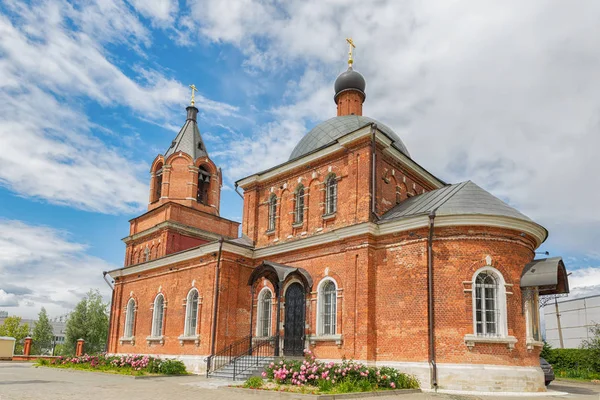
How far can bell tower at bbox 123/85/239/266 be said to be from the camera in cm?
2417

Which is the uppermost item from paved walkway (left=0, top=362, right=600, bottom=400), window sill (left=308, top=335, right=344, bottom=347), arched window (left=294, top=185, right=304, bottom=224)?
arched window (left=294, top=185, right=304, bottom=224)

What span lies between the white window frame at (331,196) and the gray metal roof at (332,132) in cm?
231

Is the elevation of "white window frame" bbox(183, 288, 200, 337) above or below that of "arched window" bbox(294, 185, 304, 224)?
below

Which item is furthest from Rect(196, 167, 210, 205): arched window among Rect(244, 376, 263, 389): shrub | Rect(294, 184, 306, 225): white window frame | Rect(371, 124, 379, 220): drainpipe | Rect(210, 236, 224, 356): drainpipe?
Rect(244, 376, 263, 389): shrub

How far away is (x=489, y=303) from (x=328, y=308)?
4806mm

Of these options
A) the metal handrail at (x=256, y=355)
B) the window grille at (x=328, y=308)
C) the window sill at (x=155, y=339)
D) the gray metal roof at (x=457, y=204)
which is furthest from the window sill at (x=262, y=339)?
the gray metal roof at (x=457, y=204)

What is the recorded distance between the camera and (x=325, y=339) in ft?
49.5

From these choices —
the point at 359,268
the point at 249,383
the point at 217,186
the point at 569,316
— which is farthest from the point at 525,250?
the point at 569,316

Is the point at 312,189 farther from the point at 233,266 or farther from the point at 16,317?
the point at 16,317

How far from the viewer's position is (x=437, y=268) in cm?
1372

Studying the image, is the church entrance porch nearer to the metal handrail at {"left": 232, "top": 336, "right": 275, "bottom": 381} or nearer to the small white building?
the metal handrail at {"left": 232, "top": 336, "right": 275, "bottom": 381}

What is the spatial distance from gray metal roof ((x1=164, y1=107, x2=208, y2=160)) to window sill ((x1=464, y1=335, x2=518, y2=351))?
662 inches

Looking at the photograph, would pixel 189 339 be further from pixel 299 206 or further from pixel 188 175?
Answer: pixel 188 175

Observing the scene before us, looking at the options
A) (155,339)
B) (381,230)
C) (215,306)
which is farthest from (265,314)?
(155,339)
